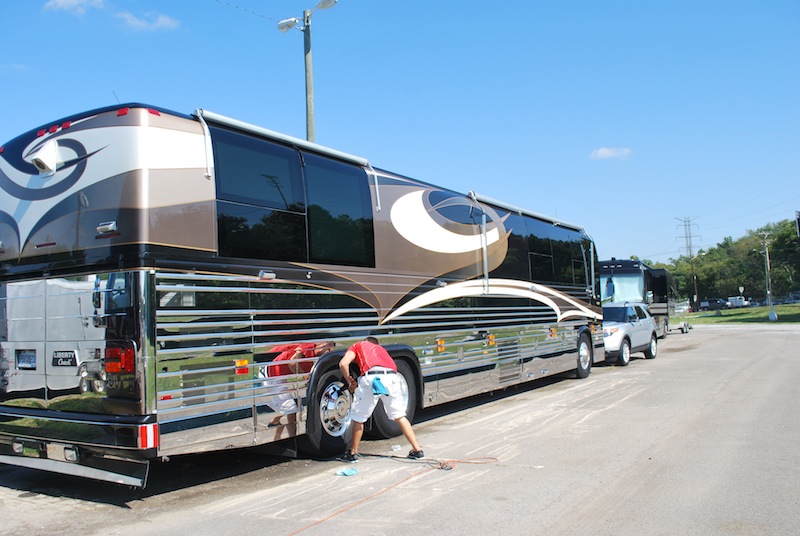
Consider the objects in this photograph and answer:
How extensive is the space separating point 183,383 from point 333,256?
2.42 metres

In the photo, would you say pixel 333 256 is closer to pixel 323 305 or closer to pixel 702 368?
pixel 323 305

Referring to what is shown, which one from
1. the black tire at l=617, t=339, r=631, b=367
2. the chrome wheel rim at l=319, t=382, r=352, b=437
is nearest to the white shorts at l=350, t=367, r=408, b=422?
the chrome wheel rim at l=319, t=382, r=352, b=437

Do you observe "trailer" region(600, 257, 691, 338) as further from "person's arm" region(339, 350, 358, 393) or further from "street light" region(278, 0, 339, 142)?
"person's arm" region(339, 350, 358, 393)

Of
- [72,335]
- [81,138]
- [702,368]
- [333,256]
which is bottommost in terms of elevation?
[702,368]

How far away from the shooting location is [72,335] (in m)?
5.48

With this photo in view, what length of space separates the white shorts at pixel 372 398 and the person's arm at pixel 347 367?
9 centimetres

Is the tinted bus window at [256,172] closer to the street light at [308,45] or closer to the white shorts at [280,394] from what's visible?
the white shorts at [280,394]

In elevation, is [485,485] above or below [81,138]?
below

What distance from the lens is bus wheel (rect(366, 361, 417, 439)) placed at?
7949 millimetres

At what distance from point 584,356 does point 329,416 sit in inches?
376

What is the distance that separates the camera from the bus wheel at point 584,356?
1455cm

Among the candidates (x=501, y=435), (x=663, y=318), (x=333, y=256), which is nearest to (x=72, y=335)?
(x=333, y=256)

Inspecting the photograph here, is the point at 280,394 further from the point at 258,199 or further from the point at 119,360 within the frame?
the point at 258,199

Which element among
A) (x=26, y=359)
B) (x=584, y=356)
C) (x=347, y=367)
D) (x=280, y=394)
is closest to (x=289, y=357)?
(x=280, y=394)
